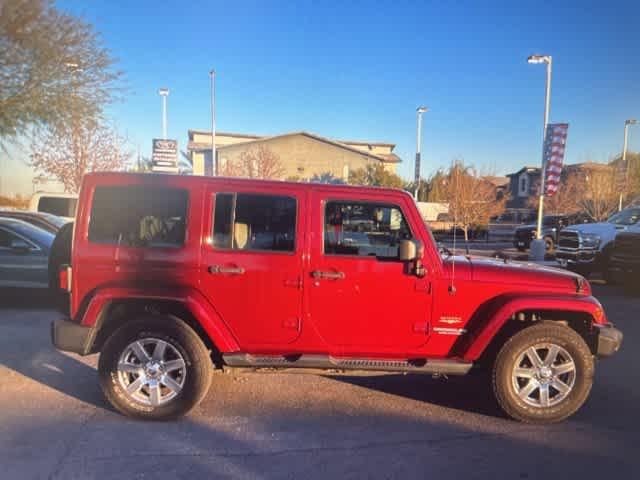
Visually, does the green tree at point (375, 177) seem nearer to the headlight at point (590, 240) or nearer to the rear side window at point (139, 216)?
the headlight at point (590, 240)

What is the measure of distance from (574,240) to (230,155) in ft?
111

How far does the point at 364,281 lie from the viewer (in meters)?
3.38

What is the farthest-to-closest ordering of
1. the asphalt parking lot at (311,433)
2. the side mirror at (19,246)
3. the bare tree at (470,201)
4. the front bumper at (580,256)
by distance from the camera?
the bare tree at (470,201) → the front bumper at (580,256) → the side mirror at (19,246) → the asphalt parking lot at (311,433)

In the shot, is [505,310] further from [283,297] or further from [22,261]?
[22,261]

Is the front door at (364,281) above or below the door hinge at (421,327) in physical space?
above

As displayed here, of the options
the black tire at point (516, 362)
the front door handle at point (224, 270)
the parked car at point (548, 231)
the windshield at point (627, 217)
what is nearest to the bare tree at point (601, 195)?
the parked car at point (548, 231)

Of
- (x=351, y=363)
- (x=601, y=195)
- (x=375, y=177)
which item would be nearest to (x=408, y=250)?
(x=351, y=363)

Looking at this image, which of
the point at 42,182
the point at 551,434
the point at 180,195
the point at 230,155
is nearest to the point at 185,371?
the point at 180,195

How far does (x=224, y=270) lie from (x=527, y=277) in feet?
8.85

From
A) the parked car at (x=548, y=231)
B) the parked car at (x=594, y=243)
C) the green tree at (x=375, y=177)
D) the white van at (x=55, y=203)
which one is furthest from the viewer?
the green tree at (x=375, y=177)

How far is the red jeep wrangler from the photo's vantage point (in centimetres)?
336

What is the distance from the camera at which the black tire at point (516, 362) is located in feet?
11.2

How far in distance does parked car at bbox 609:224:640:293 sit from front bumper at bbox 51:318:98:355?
10.6 meters

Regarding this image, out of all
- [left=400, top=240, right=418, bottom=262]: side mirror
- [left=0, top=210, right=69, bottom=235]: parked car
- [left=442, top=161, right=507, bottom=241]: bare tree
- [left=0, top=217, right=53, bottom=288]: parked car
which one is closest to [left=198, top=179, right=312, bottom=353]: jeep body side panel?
[left=400, top=240, right=418, bottom=262]: side mirror
